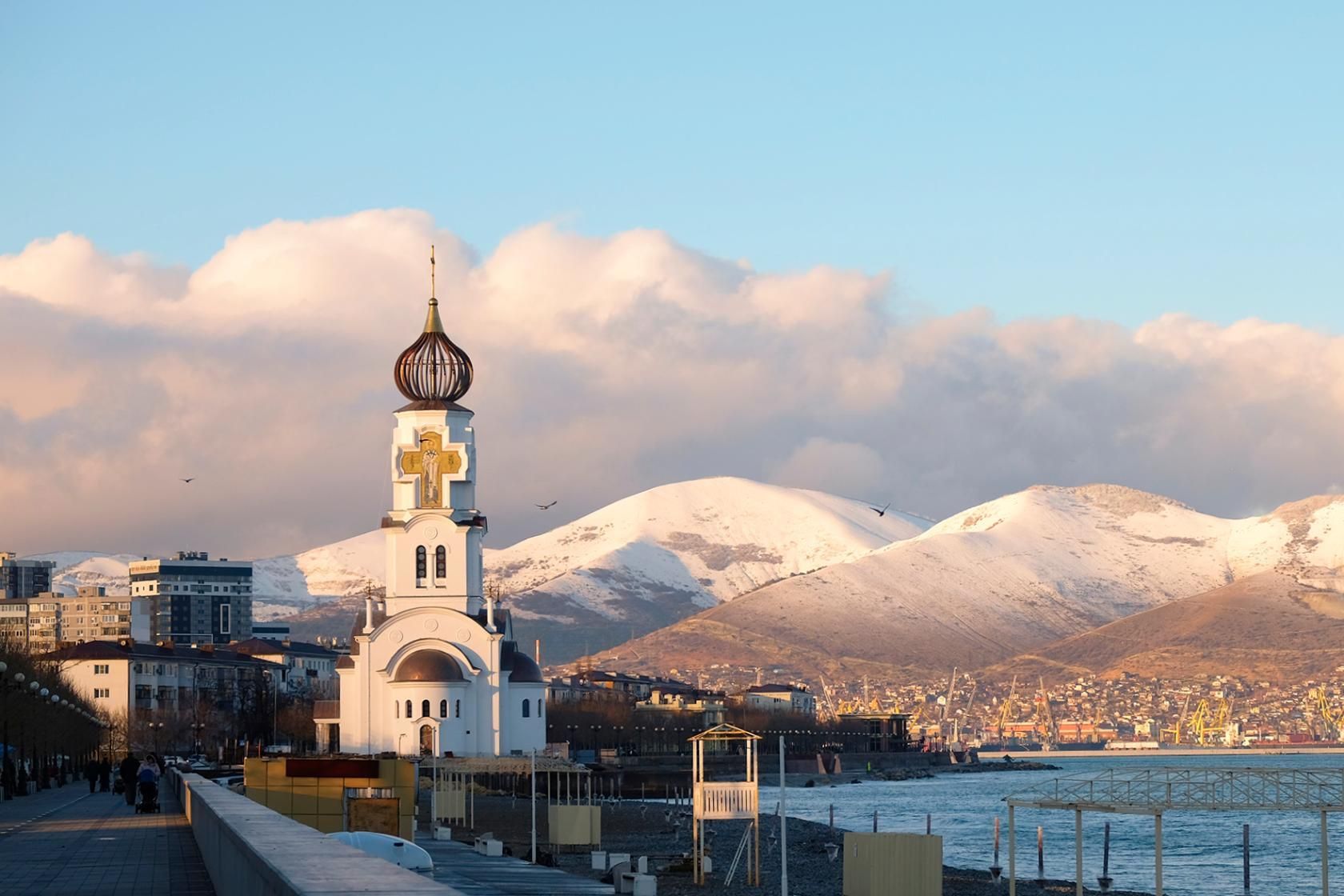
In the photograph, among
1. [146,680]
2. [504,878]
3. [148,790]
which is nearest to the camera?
[504,878]

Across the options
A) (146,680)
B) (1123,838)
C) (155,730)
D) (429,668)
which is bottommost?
(1123,838)

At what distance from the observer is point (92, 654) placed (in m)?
171

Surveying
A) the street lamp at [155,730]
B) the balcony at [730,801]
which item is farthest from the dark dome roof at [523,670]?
the balcony at [730,801]

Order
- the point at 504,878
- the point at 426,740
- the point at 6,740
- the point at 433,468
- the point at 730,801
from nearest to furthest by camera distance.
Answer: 1. the point at 504,878
2. the point at 730,801
3. the point at 6,740
4. the point at 426,740
5. the point at 433,468

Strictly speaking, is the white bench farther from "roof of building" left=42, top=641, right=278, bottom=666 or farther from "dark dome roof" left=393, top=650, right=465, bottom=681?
"roof of building" left=42, top=641, right=278, bottom=666

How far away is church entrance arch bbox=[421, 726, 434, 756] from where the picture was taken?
387 ft

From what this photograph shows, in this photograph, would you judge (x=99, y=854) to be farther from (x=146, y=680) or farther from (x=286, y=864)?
(x=146, y=680)

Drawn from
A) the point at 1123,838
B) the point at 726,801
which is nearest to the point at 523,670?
the point at 1123,838

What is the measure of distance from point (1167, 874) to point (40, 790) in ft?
137

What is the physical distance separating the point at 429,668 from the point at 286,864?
102m

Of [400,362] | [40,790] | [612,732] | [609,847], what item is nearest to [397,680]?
[400,362]

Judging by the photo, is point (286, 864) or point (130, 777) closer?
point (286, 864)

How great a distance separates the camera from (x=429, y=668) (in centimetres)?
11806

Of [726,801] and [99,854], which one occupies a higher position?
[99,854]
